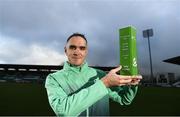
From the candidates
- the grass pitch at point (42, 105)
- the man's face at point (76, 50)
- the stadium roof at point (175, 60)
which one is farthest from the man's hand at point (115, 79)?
the stadium roof at point (175, 60)

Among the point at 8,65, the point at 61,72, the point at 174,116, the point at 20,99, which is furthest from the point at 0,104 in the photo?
the point at 8,65

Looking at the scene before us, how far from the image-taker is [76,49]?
1.36 meters

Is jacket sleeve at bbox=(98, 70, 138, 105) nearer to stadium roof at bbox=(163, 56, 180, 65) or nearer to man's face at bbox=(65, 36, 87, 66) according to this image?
man's face at bbox=(65, 36, 87, 66)

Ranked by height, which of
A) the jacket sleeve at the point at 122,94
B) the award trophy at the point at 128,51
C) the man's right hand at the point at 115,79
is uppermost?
the award trophy at the point at 128,51

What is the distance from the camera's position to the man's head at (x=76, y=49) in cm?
137

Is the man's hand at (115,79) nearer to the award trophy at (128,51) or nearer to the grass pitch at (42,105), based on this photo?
the award trophy at (128,51)

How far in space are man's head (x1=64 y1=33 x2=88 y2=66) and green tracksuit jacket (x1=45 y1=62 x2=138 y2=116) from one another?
3 cm

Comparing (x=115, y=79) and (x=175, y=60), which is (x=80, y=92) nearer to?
(x=115, y=79)

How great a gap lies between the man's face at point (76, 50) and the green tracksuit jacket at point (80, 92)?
35 millimetres

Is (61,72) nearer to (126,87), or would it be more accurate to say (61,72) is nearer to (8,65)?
(126,87)

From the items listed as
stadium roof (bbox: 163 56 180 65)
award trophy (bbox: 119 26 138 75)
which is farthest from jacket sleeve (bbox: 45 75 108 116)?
stadium roof (bbox: 163 56 180 65)

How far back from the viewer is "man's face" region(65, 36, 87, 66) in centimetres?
137

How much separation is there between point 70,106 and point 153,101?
13582 mm

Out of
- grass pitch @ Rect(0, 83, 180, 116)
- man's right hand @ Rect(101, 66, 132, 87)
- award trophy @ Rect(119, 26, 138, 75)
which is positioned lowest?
grass pitch @ Rect(0, 83, 180, 116)
